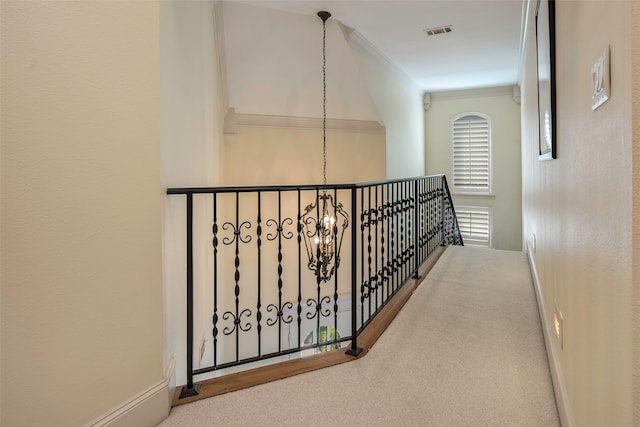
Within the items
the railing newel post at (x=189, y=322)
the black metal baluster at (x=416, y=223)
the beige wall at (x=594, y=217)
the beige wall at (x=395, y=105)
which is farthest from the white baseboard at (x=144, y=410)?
the beige wall at (x=395, y=105)

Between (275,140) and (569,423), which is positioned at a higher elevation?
(275,140)

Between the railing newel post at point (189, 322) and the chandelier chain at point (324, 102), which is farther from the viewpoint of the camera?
the chandelier chain at point (324, 102)

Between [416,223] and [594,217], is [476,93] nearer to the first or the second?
[416,223]

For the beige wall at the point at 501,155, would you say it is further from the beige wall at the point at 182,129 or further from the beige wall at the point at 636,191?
the beige wall at the point at 636,191

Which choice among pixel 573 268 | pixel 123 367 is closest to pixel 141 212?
pixel 123 367

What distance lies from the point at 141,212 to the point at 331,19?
361cm

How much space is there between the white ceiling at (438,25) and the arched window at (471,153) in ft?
3.92

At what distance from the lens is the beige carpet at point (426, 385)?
1.68 metres

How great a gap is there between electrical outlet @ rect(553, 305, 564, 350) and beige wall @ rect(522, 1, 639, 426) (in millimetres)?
62

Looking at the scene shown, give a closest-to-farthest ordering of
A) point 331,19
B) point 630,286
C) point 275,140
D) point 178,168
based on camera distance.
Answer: point 630,286 < point 178,168 < point 331,19 < point 275,140

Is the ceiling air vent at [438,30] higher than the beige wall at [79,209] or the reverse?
higher

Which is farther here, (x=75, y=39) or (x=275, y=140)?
(x=275, y=140)

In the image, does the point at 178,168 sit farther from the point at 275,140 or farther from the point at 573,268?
the point at 275,140

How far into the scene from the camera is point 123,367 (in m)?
1.53
